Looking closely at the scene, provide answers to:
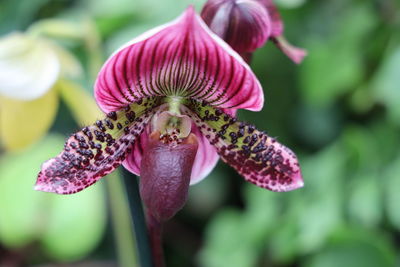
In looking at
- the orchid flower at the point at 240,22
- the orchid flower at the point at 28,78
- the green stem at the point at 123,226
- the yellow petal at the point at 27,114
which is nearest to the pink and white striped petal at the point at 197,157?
the orchid flower at the point at 240,22

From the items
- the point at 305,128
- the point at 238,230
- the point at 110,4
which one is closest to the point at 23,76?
the point at 110,4

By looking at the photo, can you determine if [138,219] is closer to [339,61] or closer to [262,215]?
[262,215]

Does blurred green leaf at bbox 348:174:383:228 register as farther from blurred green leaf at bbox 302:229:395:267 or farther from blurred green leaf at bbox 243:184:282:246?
blurred green leaf at bbox 243:184:282:246

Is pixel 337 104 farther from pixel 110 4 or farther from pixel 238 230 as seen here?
pixel 110 4

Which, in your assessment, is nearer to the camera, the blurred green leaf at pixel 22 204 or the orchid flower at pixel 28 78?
the orchid flower at pixel 28 78

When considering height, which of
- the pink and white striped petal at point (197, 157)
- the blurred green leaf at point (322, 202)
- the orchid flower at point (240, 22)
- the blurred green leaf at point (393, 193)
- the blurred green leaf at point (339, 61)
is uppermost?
the orchid flower at point (240, 22)

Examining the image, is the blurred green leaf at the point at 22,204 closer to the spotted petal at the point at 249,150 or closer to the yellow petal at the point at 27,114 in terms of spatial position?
the yellow petal at the point at 27,114
